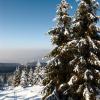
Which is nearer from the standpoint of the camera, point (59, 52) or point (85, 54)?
point (85, 54)

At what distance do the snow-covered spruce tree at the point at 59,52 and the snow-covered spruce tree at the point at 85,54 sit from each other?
12.1 ft

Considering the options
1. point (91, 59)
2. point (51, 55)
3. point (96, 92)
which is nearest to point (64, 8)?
point (51, 55)

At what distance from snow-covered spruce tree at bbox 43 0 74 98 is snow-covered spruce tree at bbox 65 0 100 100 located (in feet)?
12.1

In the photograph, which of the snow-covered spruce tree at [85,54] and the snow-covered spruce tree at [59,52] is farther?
the snow-covered spruce tree at [59,52]

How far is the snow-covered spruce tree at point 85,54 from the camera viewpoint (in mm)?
20014

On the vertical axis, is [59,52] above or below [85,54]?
above

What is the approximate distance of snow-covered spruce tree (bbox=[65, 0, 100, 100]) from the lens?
788 inches

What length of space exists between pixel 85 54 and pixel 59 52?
5073 millimetres

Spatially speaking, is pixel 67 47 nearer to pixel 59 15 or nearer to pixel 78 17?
pixel 78 17

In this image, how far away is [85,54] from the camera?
68.6 feet

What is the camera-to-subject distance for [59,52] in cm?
2553

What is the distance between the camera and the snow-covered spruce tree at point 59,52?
2514 cm

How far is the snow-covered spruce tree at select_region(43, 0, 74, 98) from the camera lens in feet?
82.5

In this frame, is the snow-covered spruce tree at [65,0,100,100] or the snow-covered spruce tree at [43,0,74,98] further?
the snow-covered spruce tree at [43,0,74,98]
